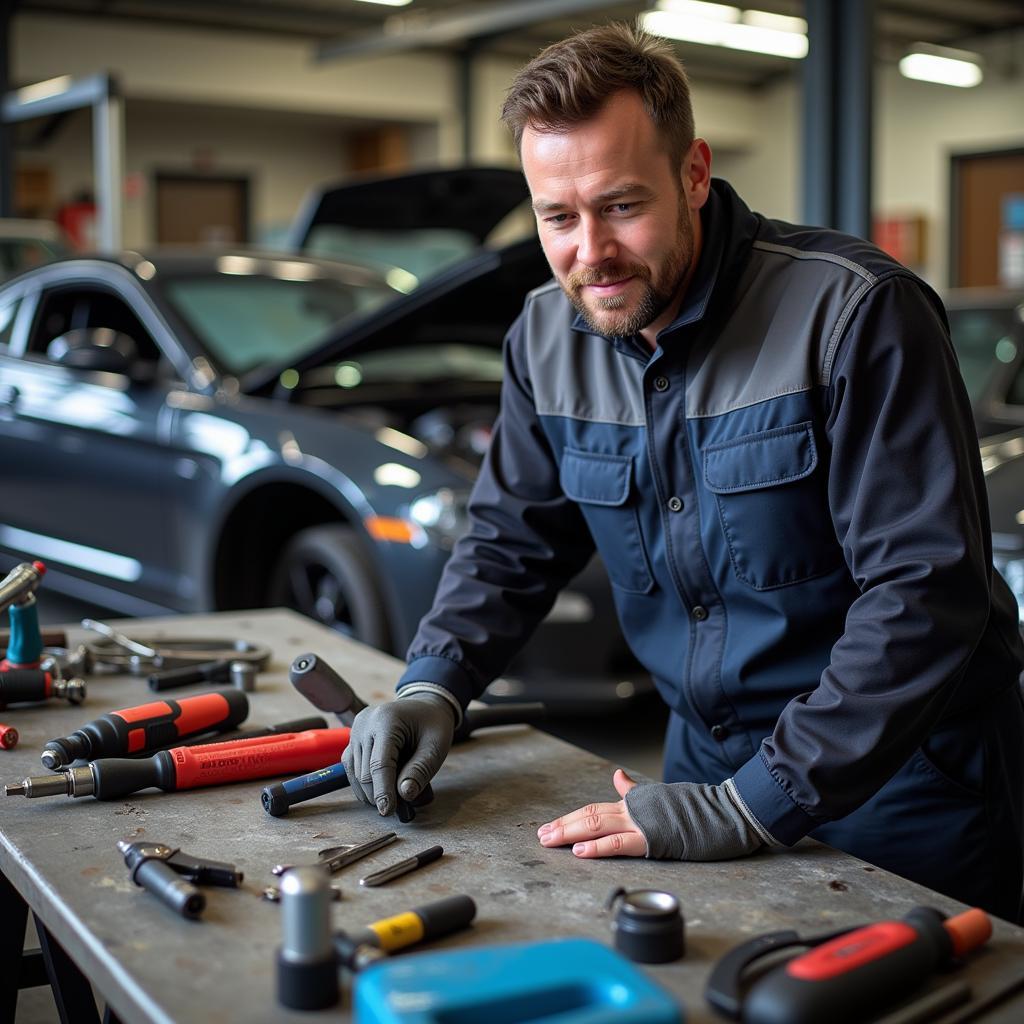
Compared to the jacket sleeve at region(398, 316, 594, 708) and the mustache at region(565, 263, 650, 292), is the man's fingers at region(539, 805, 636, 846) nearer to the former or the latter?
the jacket sleeve at region(398, 316, 594, 708)

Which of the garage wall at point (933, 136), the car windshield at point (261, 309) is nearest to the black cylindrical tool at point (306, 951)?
the car windshield at point (261, 309)

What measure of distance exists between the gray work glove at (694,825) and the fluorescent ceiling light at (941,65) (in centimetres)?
1160

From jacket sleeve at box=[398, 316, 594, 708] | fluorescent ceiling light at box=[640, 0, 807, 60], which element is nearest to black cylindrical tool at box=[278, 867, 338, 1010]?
jacket sleeve at box=[398, 316, 594, 708]

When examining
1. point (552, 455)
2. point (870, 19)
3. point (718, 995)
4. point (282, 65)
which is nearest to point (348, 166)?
point (282, 65)

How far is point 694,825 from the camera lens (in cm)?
128

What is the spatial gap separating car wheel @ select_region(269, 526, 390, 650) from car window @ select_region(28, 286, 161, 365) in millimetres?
1122

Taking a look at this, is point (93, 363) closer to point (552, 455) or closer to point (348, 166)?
point (552, 455)

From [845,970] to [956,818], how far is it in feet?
2.05

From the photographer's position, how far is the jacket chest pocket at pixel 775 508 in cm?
147

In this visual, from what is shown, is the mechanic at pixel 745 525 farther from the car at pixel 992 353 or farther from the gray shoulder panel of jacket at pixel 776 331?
the car at pixel 992 353

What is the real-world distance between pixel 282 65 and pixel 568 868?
37.4 feet

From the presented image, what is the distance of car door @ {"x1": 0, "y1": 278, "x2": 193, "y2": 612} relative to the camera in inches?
145

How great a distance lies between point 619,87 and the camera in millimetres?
1437

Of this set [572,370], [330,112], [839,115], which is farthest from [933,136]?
[572,370]
